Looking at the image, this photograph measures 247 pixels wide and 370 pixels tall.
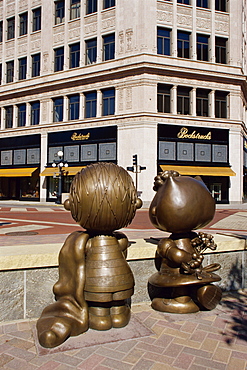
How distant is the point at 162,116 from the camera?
24.8m

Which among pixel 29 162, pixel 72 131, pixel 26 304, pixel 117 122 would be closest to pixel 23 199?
pixel 29 162

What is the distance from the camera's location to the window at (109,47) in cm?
2616

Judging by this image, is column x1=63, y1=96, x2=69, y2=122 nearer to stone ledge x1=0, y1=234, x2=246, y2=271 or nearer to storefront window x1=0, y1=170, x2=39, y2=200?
storefront window x1=0, y1=170, x2=39, y2=200

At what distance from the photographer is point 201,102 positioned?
26203 millimetres

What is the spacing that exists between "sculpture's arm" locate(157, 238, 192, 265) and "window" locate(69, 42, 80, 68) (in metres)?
26.9

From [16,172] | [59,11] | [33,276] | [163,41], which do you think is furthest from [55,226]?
[59,11]

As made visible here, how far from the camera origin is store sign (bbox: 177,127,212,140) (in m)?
25.3

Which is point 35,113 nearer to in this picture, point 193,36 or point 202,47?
point 193,36

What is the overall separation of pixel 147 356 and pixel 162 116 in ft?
76.4

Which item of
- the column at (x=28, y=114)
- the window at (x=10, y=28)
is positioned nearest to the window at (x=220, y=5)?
the column at (x=28, y=114)

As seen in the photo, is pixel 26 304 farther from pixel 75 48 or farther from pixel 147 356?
pixel 75 48

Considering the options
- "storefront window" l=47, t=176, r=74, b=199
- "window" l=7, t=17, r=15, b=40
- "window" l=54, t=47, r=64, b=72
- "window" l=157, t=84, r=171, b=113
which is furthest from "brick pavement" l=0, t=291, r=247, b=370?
"window" l=7, t=17, r=15, b=40

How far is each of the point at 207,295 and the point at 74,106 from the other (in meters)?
26.3

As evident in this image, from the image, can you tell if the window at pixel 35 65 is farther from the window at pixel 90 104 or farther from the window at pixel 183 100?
the window at pixel 183 100
